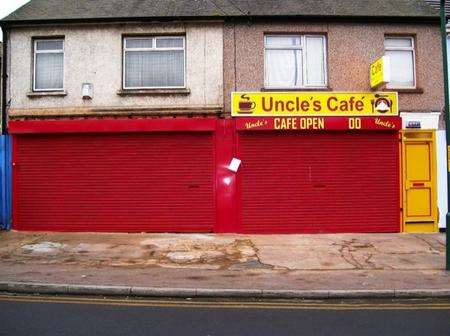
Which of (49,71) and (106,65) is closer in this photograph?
(106,65)

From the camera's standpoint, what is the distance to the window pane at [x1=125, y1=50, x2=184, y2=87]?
14.2 metres

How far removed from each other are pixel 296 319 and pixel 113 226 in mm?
8450

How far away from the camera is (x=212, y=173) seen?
45.7 ft

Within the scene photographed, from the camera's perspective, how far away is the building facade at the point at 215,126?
13898 millimetres

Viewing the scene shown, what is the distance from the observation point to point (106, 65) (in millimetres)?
14102

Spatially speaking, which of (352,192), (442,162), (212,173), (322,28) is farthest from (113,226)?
(442,162)

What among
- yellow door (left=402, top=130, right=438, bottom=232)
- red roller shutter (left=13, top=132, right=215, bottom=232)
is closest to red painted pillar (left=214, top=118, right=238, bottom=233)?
red roller shutter (left=13, top=132, right=215, bottom=232)

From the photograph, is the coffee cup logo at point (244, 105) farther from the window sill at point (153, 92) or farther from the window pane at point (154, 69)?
the window pane at point (154, 69)

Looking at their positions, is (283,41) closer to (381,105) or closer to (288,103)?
(288,103)

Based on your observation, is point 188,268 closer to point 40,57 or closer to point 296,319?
point 296,319

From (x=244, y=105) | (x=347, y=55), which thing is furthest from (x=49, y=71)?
(x=347, y=55)

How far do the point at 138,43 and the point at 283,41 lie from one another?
4289 millimetres

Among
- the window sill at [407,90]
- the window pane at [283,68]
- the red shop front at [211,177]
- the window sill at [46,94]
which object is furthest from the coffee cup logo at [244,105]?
the window sill at [46,94]

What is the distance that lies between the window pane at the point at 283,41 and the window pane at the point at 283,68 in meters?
0.21
